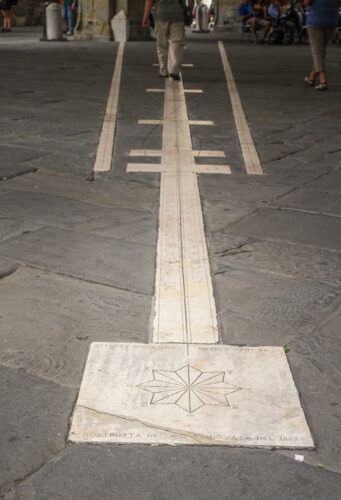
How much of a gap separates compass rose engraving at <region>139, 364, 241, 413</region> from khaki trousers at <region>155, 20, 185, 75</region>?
7152mm

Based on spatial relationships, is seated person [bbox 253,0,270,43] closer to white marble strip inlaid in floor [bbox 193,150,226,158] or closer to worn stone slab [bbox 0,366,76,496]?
white marble strip inlaid in floor [bbox 193,150,226,158]

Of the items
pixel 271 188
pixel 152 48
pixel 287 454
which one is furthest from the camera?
pixel 152 48

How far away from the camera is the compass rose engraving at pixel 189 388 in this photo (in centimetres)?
192

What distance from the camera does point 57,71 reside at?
9789 millimetres

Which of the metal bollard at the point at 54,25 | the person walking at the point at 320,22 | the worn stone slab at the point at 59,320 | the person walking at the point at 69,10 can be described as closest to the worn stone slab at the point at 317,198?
the worn stone slab at the point at 59,320

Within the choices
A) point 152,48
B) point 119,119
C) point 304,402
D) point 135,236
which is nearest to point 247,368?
point 304,402

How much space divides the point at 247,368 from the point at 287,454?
43 cm

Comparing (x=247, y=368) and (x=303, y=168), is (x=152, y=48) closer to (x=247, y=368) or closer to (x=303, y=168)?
Answer: (x=303, y=168)

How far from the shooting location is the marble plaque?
1762mm

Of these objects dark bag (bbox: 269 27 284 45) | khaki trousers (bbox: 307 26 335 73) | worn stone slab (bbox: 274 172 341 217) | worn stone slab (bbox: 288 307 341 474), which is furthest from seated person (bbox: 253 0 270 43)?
worn stone slab (bbox: 288 307 341 474)

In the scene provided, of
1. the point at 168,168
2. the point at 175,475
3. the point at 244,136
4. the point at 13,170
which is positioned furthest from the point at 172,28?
the point at 175,475

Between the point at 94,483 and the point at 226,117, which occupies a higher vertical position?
the point at 94,483

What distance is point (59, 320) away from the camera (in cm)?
240

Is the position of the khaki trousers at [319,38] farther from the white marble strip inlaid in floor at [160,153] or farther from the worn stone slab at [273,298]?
the worn stone slab at [273,298]
